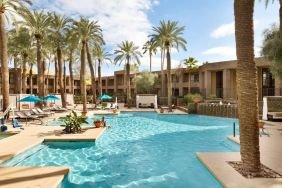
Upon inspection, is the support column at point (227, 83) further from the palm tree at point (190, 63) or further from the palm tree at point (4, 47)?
the palm tree at point (4, 47)

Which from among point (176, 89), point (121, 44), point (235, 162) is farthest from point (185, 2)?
point (176, 89)

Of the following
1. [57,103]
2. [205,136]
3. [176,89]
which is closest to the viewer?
[205,136]

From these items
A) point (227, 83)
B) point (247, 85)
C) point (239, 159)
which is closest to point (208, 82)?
point (227, 83)

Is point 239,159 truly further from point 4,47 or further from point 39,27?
point 39,27

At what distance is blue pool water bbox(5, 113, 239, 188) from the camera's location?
28.8ft

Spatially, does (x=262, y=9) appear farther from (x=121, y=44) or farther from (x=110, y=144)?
(x=121, y=44)

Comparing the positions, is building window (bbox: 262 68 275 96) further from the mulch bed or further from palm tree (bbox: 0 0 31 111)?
palm tree (bbox: 0 0 31 111)

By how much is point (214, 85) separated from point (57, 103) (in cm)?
2891

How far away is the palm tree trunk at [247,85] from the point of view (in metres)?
7.78

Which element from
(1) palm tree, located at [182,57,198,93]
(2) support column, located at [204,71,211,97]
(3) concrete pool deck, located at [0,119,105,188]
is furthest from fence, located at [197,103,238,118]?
(3) concrete pool deck, located at [0,119,105,188]

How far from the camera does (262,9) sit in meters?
19.3

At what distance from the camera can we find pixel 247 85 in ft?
25.6

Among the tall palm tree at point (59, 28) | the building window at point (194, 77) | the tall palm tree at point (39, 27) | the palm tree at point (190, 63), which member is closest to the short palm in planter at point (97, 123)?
the tall palm tree at point (39, 27)

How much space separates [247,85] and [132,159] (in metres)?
6.34
